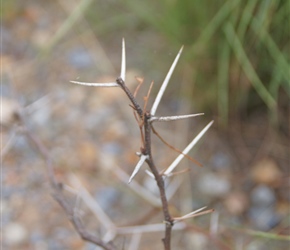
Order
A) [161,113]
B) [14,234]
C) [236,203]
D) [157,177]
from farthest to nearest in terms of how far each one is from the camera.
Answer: [161,113] < [236,203] < [14,234] < [157,177]

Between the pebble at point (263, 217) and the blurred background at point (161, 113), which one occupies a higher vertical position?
the blurred background at point (161, 113)

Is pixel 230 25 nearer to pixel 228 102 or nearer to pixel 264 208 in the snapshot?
pixel 228 102

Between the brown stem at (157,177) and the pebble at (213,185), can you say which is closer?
the brown stem at (157,177)

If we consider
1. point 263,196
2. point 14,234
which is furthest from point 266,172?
point 14,234

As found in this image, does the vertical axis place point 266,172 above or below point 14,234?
above

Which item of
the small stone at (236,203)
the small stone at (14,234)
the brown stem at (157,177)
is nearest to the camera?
the brown stem at (157,177)

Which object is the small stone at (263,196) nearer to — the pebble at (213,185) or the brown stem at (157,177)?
the pebble at (213,185)

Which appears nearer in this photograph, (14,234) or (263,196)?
(14,234)

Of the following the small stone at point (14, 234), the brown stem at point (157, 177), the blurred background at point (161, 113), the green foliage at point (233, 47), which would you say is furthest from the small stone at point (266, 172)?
the brown stem at point (157, 177)

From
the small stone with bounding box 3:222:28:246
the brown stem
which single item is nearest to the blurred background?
the small stone with bounding box 3:222:28:246

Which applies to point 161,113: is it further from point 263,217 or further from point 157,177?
point 157,177
